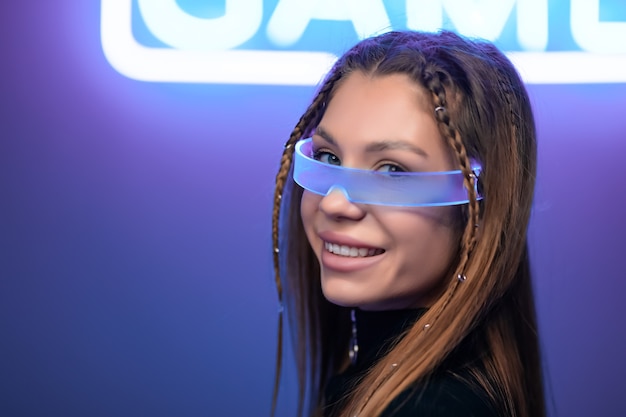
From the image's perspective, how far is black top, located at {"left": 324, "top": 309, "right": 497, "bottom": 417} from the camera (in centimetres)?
103

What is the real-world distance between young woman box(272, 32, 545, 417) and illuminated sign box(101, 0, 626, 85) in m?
0.62

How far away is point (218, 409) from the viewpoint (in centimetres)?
197

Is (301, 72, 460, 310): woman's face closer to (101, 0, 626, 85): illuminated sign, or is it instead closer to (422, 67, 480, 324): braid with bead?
(422, 67, 480, 324): braid with bead

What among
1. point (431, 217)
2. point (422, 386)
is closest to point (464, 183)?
point (431, 217)

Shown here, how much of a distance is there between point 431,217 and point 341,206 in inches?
5.0

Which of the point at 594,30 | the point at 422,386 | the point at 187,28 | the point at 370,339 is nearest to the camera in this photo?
the point at 422,386

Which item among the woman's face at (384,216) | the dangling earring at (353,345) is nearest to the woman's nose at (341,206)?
the woman's face at (384,216)

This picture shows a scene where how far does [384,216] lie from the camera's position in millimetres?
1160

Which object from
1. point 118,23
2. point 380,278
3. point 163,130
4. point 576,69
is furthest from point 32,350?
point 576,69

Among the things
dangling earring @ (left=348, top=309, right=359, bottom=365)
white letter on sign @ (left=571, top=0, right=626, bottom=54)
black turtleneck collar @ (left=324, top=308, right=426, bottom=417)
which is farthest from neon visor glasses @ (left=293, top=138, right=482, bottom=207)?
white letter on sign @ (left=571, top=0, right=626, bottom=54)

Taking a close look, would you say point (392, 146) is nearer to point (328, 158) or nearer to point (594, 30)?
point (328, 158)

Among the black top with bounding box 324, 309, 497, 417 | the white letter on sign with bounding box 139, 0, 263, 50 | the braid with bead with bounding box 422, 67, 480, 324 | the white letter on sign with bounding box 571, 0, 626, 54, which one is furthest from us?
the white letter on sign with bounding box 571, 0, 626, 54

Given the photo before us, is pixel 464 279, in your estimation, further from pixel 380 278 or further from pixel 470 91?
pixel 470 91

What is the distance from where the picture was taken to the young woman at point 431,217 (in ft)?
3.71
